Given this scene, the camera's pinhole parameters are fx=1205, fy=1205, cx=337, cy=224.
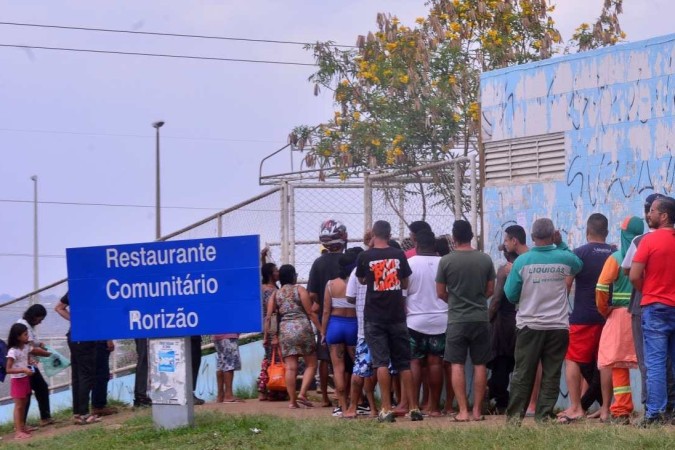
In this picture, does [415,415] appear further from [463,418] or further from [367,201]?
[367,201]

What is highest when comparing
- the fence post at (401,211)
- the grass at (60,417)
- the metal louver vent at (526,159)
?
the metal louver vent at (526,159)

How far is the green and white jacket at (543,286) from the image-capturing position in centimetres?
984

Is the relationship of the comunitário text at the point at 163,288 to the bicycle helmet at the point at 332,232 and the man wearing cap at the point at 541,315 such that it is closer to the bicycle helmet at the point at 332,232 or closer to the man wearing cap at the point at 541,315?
the bicycle helmet at the point at 332,232

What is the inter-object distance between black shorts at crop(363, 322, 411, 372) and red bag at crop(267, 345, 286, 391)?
2864 mm

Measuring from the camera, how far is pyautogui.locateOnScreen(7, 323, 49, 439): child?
1347 cm

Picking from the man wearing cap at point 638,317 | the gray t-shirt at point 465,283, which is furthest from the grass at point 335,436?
→ the gray t-shirt at point 465,283

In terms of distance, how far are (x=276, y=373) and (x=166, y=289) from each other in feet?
9.80

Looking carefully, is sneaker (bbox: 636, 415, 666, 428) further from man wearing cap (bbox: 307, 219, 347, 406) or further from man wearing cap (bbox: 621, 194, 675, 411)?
man wearing cap (bbox: 307, 219, 347, 406)

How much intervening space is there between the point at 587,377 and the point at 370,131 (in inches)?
345

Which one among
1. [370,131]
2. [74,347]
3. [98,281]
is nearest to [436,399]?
[98,281]

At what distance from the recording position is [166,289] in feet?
36.5

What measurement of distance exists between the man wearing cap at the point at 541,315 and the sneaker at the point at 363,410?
2.15 m

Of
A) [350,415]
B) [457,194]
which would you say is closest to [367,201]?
[457,194]

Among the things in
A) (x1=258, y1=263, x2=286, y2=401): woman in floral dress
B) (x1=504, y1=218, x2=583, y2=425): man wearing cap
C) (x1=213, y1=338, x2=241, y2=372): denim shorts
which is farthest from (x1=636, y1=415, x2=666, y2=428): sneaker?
(x1=213, y1=338, x2=241, y2=372): denim shorts
